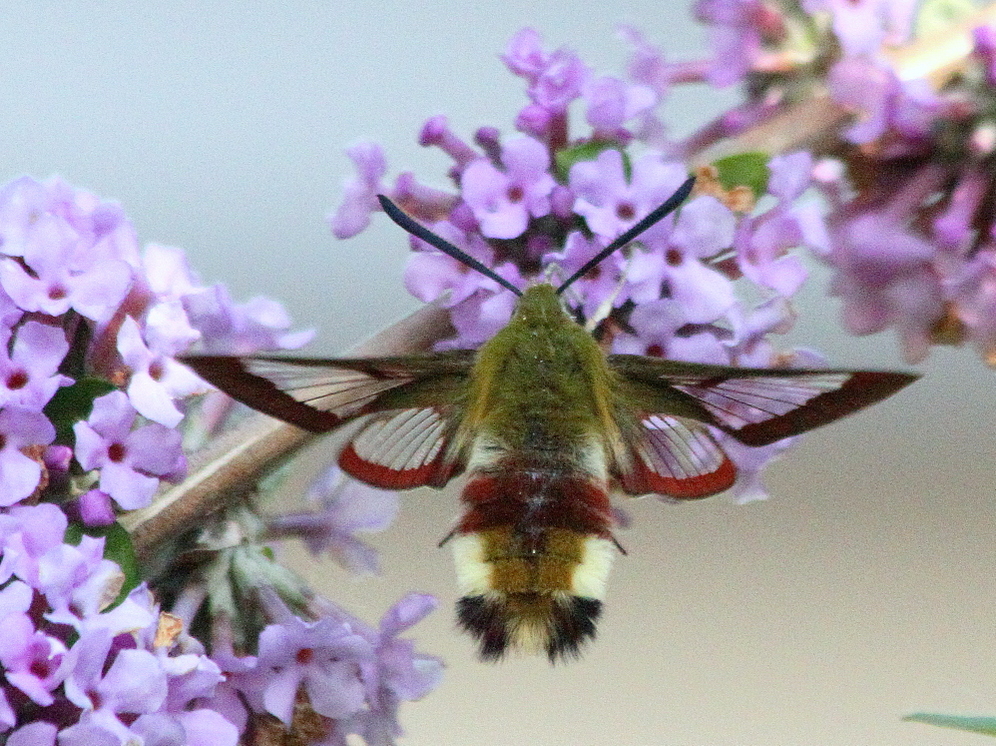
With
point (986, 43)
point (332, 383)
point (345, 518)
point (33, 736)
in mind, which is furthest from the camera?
point (345, 518)

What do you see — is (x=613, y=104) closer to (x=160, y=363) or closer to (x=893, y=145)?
(x=893, y=145)

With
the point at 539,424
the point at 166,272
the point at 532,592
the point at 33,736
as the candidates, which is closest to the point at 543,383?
the point at 539,424

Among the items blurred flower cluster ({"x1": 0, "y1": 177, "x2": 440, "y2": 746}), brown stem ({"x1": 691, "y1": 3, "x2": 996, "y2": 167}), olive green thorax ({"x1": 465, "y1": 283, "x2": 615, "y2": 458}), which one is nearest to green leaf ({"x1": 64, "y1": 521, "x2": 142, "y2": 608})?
blurred flower cluster ({"x1": 0, "y1": 177, "x2": 440, "y2": 746})

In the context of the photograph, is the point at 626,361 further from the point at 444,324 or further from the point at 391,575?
the point at 391,575

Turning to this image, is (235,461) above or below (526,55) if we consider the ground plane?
below

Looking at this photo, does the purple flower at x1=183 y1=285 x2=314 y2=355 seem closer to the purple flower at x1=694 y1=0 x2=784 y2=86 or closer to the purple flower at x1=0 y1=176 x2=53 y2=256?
the purple flower at x1=0 y1=176 x2=53 y2=256

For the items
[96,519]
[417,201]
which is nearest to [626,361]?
[417,201]
